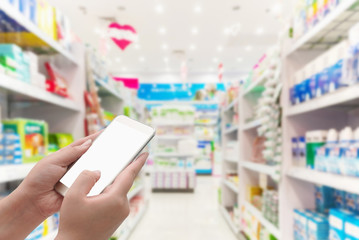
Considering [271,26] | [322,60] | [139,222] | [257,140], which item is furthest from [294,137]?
[271,26]

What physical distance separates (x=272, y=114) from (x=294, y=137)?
0.24m

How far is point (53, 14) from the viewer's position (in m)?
1.74

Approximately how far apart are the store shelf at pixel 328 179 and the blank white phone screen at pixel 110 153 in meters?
0.94

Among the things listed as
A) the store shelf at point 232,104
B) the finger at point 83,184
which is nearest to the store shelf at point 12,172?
the finger at point 83,184

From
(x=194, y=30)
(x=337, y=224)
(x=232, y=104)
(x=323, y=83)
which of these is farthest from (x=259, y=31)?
(x=337, y=224)

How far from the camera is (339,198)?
166 cm

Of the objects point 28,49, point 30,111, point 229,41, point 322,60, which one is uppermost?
point 229,41

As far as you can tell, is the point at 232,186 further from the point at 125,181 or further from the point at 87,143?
the point at 125,181

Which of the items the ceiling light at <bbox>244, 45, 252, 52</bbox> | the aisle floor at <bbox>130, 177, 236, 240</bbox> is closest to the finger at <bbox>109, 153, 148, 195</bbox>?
the aisle floor at <bbox>130, 177, 236, 240</bbox>

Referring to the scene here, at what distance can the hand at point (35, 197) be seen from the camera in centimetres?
66

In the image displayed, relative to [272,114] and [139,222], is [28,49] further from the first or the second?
[139,222]

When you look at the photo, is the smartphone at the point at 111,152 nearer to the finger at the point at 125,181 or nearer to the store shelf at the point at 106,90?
the finger at the point at 125,181

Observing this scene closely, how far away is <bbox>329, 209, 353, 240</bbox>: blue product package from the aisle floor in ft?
6.06

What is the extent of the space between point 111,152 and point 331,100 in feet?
3.72
